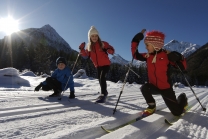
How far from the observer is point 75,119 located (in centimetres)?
277

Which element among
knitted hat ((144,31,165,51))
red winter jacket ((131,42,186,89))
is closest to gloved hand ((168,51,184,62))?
red winter jacket ((131,42,186,89))

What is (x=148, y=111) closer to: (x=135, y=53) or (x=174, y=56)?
(x=174, y=56)

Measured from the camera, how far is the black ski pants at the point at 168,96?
329 cm

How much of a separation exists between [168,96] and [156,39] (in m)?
1.19

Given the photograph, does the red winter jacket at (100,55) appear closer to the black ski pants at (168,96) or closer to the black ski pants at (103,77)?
the black ski pants at (103,77)

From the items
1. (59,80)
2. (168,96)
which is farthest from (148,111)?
(59,80)

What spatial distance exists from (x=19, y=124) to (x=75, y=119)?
0.79m

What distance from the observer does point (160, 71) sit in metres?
3.59

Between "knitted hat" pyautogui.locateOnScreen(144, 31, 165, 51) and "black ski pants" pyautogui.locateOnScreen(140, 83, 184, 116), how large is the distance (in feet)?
2.71

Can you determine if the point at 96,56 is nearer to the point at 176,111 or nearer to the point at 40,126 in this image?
the point at 176,111

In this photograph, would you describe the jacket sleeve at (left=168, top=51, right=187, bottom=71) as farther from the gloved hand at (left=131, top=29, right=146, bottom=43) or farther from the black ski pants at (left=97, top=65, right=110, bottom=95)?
the black ski pants at (left=97, top=65, right=110, bottom=95)

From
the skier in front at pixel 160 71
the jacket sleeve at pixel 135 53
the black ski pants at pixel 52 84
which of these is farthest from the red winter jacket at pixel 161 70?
the black ski pants at pixel 52 84

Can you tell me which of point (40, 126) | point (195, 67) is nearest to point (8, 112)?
point (40, 126)

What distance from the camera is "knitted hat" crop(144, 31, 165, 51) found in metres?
3.71
